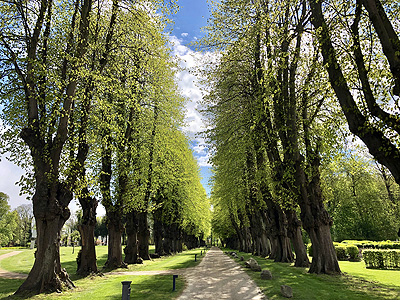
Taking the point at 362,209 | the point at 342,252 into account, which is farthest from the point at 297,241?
the point at 362,209

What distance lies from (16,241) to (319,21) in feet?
313

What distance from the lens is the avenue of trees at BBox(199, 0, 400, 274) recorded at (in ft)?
25.1

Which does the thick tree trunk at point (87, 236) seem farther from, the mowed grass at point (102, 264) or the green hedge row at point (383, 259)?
the green hedge row at point (383, 259)

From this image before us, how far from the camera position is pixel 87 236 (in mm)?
15531

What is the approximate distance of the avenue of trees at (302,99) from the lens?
7.66 metres

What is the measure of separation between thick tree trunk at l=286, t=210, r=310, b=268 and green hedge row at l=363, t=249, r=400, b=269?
174 inches

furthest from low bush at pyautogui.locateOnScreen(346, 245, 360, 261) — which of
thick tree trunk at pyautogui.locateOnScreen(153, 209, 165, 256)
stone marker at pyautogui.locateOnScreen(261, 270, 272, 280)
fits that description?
thick tree trunk at pyautogui.locateOnScreen(153, 209, 165, 256)

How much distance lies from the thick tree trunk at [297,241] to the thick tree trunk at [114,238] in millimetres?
11445

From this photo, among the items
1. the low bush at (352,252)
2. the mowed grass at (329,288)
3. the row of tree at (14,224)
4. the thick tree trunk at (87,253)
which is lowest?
the low bush at (352,252)

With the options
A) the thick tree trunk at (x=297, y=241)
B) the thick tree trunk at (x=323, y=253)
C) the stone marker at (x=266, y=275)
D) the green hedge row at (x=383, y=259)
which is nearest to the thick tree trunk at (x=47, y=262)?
the stone marker at (x=266, y=275)

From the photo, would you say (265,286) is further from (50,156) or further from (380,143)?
(50,156)

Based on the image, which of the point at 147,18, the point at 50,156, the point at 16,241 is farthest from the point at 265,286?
the point at 16,241

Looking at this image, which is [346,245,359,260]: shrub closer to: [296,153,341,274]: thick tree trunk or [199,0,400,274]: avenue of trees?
[199,0,400,274]: avenue of trees

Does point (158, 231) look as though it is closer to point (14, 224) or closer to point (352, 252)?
point (352, 252)
